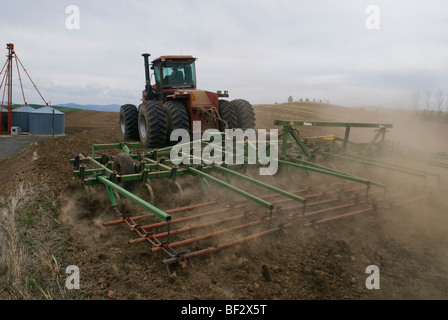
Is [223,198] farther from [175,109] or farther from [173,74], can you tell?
[173,74]

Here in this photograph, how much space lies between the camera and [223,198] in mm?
4582

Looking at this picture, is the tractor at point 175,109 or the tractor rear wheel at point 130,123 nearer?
the tractor at point 175,109

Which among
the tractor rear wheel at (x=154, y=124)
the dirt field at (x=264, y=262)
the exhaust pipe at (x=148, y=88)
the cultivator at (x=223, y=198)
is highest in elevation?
the exhaust pipe at (x=148, y=88)

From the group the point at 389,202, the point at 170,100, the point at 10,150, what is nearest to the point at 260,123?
the point at 170,100

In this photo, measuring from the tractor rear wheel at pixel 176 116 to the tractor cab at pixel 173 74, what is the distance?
3.88 ft

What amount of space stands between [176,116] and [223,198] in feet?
11.4

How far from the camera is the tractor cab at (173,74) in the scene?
28.4ft

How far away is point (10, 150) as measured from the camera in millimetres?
11398

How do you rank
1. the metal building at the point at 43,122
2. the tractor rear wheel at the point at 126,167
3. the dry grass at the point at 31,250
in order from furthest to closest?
the metal building at the point at 43,122 → the tractor rear wheel at the point at 126,167 → the dry grass at the point at 31,250

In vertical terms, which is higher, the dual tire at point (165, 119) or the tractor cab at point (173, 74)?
the tractor cab at point (173, 74)

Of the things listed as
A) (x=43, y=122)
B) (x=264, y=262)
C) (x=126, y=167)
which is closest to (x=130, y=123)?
(x=126, y=167)

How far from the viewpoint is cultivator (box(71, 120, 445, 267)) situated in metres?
3.25

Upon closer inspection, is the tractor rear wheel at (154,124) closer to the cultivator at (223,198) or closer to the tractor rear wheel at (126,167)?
the cultivator at (223,198)

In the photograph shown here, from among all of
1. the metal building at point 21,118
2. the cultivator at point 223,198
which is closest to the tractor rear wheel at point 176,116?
the cultivator at point 223,198
